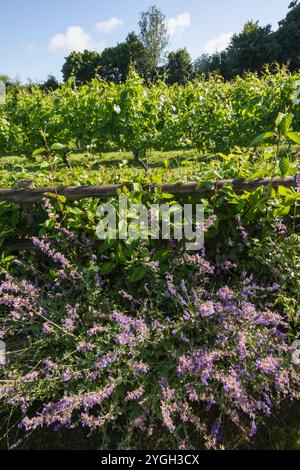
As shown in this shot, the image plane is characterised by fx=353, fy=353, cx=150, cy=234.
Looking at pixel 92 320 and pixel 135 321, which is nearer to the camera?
pixel 135 321

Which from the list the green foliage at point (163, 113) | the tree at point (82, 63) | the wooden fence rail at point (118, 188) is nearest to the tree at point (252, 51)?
the tree at point (82, 63)

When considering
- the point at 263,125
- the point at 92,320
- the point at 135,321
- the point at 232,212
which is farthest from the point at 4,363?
the point at 263,125

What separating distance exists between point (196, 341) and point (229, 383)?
51 cm

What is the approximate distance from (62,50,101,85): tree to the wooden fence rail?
4871 cm

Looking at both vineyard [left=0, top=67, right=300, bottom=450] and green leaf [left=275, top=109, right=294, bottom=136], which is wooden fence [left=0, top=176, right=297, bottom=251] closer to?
vineyard [left=0, top=67, right=300, bottom=450]

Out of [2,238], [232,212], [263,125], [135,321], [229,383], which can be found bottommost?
[229,383]

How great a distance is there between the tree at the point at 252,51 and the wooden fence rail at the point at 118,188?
121 ft

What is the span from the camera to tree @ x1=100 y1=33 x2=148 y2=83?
1823 inches

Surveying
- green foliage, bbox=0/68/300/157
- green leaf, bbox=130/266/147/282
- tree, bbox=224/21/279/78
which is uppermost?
tree, bbox=224/21/279/78

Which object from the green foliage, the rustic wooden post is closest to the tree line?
the green foliage

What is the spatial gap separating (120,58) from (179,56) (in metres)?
7.93

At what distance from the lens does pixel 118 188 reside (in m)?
2.87

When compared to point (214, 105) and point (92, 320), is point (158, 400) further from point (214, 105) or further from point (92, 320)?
point (214, 105)

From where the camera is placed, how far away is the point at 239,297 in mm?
2621
